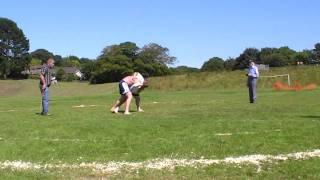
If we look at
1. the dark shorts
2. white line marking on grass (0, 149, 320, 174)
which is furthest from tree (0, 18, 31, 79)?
white line marking on grass (0, 149, 320, 174)

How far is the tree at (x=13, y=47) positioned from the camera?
15488 centimetres

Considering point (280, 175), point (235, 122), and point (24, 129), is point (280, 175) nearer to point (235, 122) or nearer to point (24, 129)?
point (235, 122)

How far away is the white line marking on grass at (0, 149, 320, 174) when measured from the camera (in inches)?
464

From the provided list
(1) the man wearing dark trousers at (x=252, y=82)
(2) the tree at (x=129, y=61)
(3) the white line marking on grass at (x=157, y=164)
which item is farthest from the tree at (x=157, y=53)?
(3) the white line marking on grass at (x=157, y=164)

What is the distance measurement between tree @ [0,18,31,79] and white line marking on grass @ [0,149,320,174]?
14555 cm

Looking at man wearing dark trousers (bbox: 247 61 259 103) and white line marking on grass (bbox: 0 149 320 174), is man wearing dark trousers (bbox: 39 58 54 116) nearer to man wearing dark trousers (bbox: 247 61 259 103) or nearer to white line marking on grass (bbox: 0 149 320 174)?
white line marking on grass (bbox: 0 149 320 174)

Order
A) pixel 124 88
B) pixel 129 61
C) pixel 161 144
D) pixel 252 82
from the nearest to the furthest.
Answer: pixel 161 144
pixel 124 88
pixel 252 82
pixel 129 61

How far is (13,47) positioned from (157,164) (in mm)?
150661

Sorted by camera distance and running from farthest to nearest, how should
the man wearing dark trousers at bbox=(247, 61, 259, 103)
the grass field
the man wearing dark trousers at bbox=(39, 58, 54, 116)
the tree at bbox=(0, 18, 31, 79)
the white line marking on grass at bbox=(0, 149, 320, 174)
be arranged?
the tree at bbox=(0, 18, 31, 79), the man wearing dark trousers at bbox=(247, 61, 259, 103), the man wearing dark trousers at bbox=(39, 58, 54, 116), the white line marking on grass at bbox=(0, 149, 320, 174), the grass field

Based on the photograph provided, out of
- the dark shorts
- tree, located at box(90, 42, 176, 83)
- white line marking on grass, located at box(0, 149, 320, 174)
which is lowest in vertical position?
white line marking on grass, located at box(0, 149, 320, 174)

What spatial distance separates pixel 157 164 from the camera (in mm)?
12023

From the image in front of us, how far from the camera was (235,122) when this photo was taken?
18.5 m

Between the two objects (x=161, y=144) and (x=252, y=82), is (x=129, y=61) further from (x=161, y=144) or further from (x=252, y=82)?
(x=161, y=144)

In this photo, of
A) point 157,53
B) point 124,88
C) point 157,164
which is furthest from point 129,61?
point 157,164
